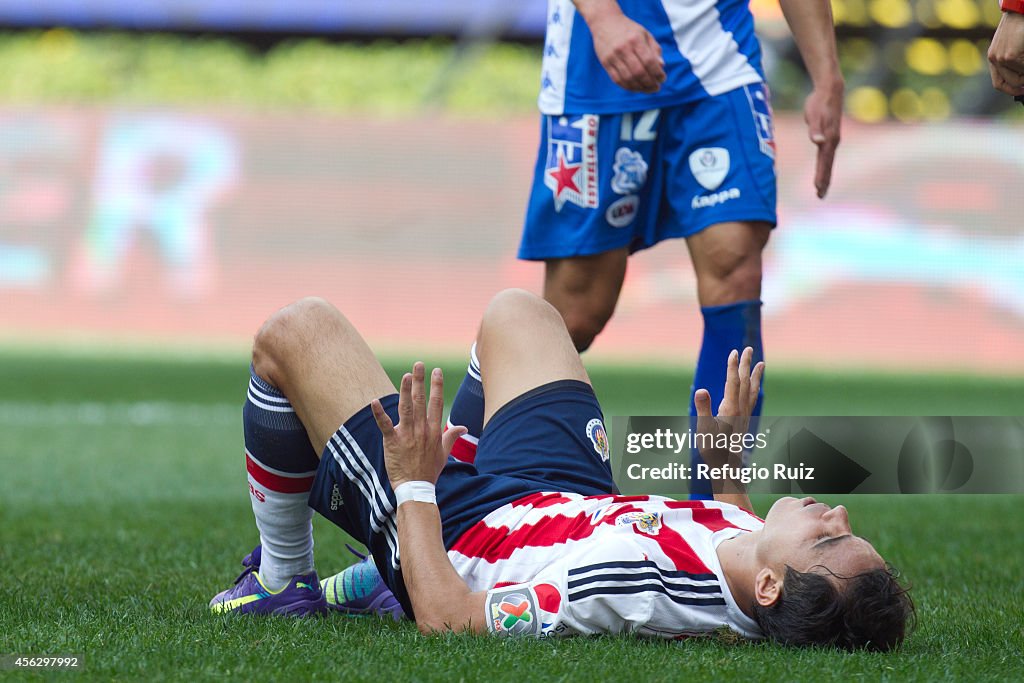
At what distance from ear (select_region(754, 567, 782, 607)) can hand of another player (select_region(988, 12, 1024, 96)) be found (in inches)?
43.7

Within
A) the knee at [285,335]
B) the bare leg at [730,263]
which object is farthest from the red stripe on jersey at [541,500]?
the bare leg at [730,263]

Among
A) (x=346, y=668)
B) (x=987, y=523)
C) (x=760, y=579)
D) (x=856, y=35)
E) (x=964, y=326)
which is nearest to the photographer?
(x=346, y=668)

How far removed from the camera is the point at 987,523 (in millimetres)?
4965

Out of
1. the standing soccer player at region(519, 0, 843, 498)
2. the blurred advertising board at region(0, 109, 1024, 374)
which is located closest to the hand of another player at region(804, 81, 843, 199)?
the standing soccer player at region(519, 0, 843, 498)

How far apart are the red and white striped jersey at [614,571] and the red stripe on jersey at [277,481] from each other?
46cm

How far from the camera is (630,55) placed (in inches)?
143

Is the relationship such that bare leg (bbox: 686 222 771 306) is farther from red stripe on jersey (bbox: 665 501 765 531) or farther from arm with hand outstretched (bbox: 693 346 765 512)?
red stripe on jersey (bbox: 665 501 765 531)

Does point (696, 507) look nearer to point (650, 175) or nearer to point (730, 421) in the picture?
point (730, 421)

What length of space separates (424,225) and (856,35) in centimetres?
1024

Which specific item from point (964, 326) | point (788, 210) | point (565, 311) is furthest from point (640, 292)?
point (565, 311)

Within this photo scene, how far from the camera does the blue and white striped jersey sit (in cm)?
397

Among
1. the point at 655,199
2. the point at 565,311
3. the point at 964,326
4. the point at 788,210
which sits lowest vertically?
the point at 964,326

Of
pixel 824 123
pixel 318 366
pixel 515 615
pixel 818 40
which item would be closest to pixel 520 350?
pixel 318 366

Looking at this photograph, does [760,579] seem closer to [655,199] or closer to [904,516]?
[655,199]
